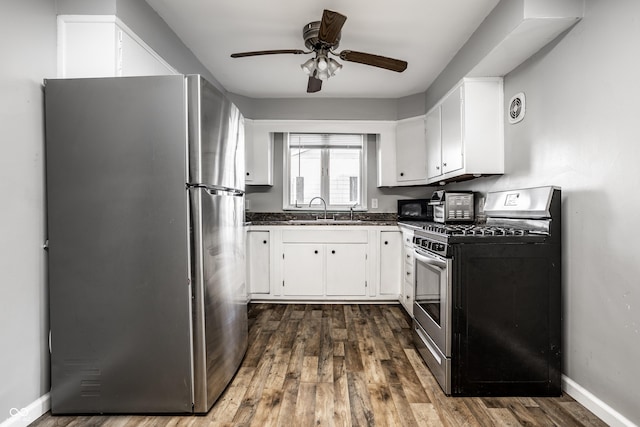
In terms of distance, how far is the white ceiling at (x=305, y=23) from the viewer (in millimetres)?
2152

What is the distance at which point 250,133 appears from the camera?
3959mm

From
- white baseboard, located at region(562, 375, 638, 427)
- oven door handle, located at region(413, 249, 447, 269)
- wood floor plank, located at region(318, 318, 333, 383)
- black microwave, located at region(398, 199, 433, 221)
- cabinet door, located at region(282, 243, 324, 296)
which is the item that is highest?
black microwave, located at region(398, 199, 433, 221)

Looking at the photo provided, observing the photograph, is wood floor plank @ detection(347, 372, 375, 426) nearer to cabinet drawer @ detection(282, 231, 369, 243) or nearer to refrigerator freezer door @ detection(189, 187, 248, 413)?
refrigerator freezer door @ detection(189, 187, 248, 413)

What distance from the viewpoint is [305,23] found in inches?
92.2

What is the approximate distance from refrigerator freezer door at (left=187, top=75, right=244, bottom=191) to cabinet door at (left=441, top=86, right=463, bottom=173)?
183cm

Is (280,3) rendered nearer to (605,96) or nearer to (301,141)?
(605,96)

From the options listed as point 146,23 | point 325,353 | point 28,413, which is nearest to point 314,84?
point 146,23

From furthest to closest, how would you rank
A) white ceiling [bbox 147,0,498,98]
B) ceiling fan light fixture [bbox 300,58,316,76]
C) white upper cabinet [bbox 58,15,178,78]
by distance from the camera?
ceiling fan light fixture [bbox 300,58,316,76], white ceiling [bbox 147,0,498,98], white upper cabinet [bbox 58,15,178,78]

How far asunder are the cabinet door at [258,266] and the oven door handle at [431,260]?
181 cm

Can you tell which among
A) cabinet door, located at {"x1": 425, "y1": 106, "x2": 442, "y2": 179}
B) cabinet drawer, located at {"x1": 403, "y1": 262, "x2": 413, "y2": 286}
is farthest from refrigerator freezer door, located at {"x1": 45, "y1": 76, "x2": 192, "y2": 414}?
cabinet door, located at {"x1": 425, "y1": 106, "x2": 442, "y2": 179}

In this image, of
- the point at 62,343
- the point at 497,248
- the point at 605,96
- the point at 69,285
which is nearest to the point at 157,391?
the point at 62,343

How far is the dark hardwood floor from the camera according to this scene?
63.4 inches

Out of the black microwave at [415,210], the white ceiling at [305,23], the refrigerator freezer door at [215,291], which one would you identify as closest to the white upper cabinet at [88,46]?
the white ceiling at [305,23]

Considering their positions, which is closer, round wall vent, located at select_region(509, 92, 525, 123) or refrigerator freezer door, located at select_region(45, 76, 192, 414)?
refrigerator freezer door, located at select_region(45, 76, 192, 414)
